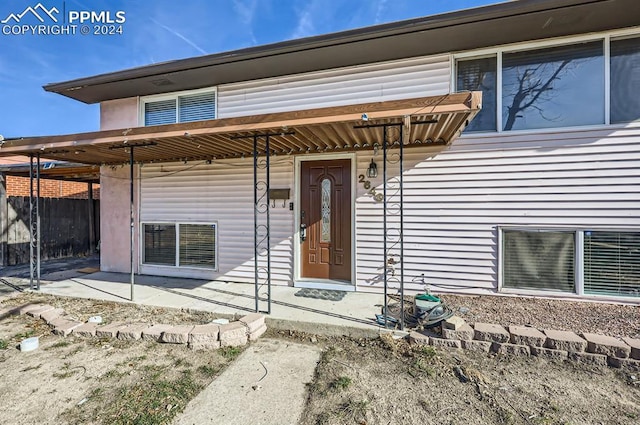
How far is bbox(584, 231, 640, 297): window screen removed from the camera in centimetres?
396

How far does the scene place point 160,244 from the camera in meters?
6.12

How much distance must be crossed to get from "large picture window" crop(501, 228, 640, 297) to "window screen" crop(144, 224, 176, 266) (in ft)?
19.5

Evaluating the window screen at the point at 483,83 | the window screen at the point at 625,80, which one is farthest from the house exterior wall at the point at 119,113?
the window screen at the point at 625,80

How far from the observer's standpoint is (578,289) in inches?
162

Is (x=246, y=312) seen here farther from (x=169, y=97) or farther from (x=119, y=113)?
(x=119, y=113)

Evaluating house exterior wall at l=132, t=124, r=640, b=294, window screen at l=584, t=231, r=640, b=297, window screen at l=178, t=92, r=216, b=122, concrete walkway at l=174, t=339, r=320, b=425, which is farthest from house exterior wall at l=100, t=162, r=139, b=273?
window screen at l=584, t=231, r=640, b=297

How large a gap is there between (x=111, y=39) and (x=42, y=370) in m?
6.41

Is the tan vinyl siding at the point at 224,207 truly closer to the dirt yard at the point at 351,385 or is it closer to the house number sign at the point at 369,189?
the house number sign at the point at 369,189

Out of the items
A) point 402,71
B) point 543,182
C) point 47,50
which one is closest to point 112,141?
point 402,71

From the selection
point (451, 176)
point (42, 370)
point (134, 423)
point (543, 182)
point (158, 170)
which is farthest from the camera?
point (158, 170)

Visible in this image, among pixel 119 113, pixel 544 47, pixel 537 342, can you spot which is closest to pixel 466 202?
pixel 537 342

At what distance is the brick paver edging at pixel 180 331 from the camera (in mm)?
3297

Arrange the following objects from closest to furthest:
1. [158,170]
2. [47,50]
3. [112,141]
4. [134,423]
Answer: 1. [134,423]
2. [112,141]
3. [158,170]
4. [47,50]

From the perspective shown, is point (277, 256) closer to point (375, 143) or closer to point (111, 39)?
point (375, 143)
